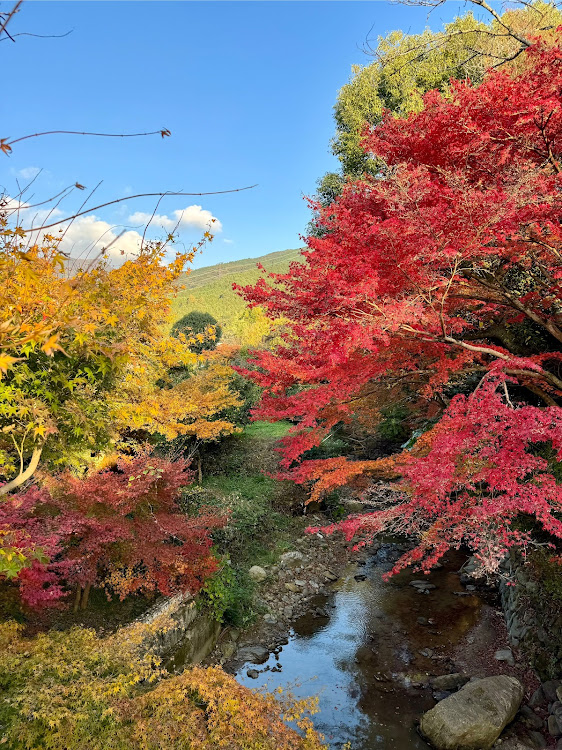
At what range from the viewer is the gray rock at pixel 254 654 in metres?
6.84

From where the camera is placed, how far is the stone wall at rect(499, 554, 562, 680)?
5594 millimetres

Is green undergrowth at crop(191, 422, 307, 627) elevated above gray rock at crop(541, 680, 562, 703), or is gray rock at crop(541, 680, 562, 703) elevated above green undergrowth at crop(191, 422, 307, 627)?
green undergrowth at crop(191, 422, 307, 627)

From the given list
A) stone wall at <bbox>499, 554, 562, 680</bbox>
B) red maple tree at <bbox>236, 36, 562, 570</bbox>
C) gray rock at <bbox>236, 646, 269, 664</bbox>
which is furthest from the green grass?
stone wall at <bbox>499, 554, 562, 680</bbox>

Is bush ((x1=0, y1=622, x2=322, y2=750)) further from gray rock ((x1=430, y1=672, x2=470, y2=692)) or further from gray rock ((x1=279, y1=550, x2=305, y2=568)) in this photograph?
gray rock ((x1=279, y1=550, x2=305, y2=568))

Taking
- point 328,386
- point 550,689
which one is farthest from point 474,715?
point 328,386

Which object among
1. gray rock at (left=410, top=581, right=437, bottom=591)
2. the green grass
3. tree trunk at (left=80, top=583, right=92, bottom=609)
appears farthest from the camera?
the green grass

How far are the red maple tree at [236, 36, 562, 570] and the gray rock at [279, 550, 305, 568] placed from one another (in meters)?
2.88

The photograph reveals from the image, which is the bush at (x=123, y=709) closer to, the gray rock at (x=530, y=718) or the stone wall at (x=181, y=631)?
the stone wall at (x=181, y=631)

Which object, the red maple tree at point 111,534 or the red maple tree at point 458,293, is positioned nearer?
the red maple tree at point 458,293

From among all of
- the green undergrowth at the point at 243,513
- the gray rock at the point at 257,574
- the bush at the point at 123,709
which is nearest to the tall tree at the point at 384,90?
the green undergrowth at the point at 243,513

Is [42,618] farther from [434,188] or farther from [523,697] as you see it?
[434,188]

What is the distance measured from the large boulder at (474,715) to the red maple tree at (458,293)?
1.53m

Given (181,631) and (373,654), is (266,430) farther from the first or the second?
(181,631)

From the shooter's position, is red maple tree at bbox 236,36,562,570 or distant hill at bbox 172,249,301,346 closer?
red maple tree at bbox 236,36,562,570
